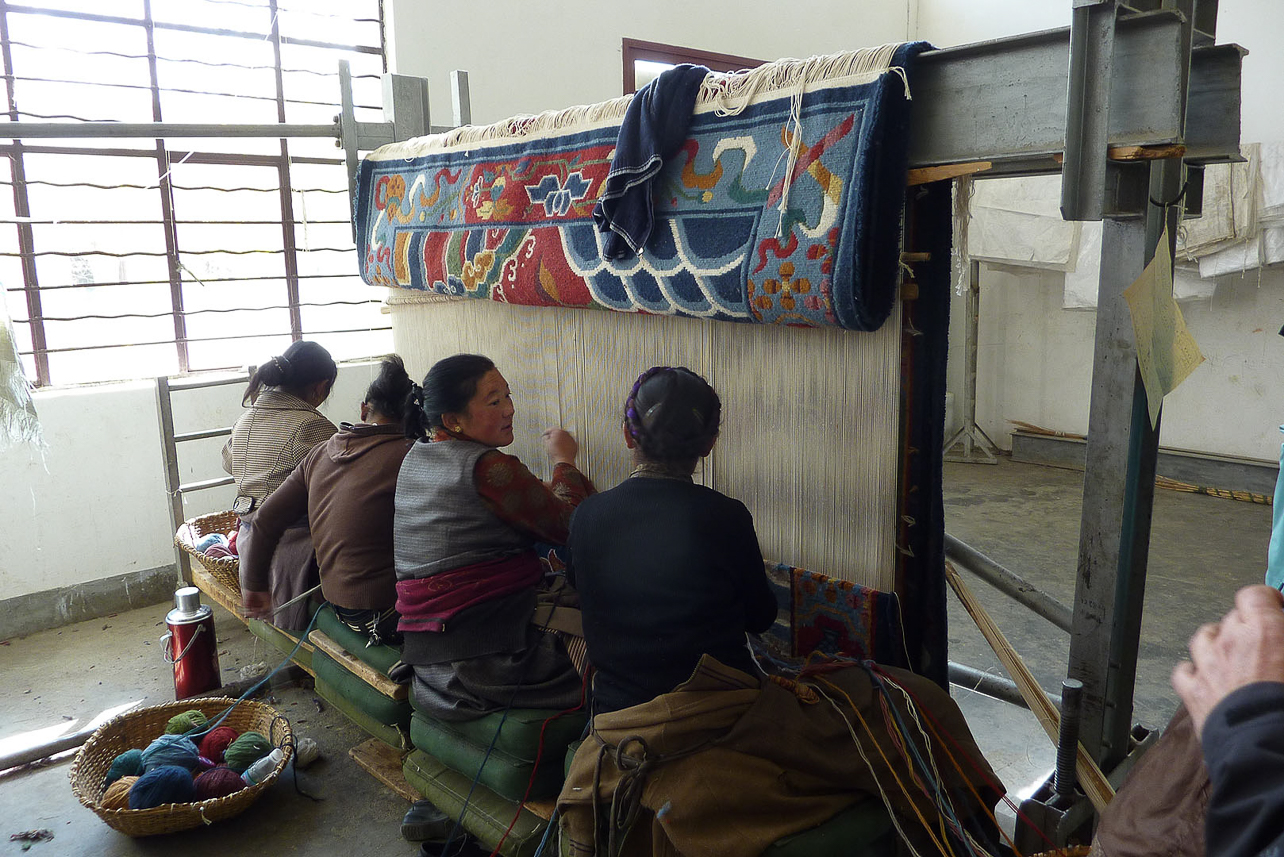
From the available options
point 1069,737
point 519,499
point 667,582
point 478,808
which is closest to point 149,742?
point 478,808

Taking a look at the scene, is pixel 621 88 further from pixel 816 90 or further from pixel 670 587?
pixel 670 587

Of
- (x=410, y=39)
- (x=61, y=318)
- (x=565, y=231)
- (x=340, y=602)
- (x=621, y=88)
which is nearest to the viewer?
(x=565, y=231)

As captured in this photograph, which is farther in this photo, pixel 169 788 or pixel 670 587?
pixel 169 788

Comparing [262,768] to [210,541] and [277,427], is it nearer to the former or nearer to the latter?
[277,427]

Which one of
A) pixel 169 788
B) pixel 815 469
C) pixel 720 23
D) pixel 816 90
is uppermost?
pixel 720 23

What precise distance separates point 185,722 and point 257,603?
15.0 inches

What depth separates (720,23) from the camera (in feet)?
18.8

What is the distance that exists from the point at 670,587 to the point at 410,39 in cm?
381

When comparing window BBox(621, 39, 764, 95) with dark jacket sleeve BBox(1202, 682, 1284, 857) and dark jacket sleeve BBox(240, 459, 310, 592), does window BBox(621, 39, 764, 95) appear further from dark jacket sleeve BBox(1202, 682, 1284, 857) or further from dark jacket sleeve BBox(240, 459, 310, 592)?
dark jacket sleeve BBox(1202, 682, 1284, 857)

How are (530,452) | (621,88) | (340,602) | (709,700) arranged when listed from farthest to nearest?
(621,88), (530,452), (340,602), (709,700)

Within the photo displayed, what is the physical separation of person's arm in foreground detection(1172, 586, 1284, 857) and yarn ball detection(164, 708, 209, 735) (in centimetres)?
264

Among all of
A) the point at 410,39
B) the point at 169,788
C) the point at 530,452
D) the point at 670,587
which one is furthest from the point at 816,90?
the point at 410,39

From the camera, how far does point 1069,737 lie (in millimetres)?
1625

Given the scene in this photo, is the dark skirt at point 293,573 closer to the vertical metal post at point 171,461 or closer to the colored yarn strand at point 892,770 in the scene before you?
the vertical metal post at point 171,461
